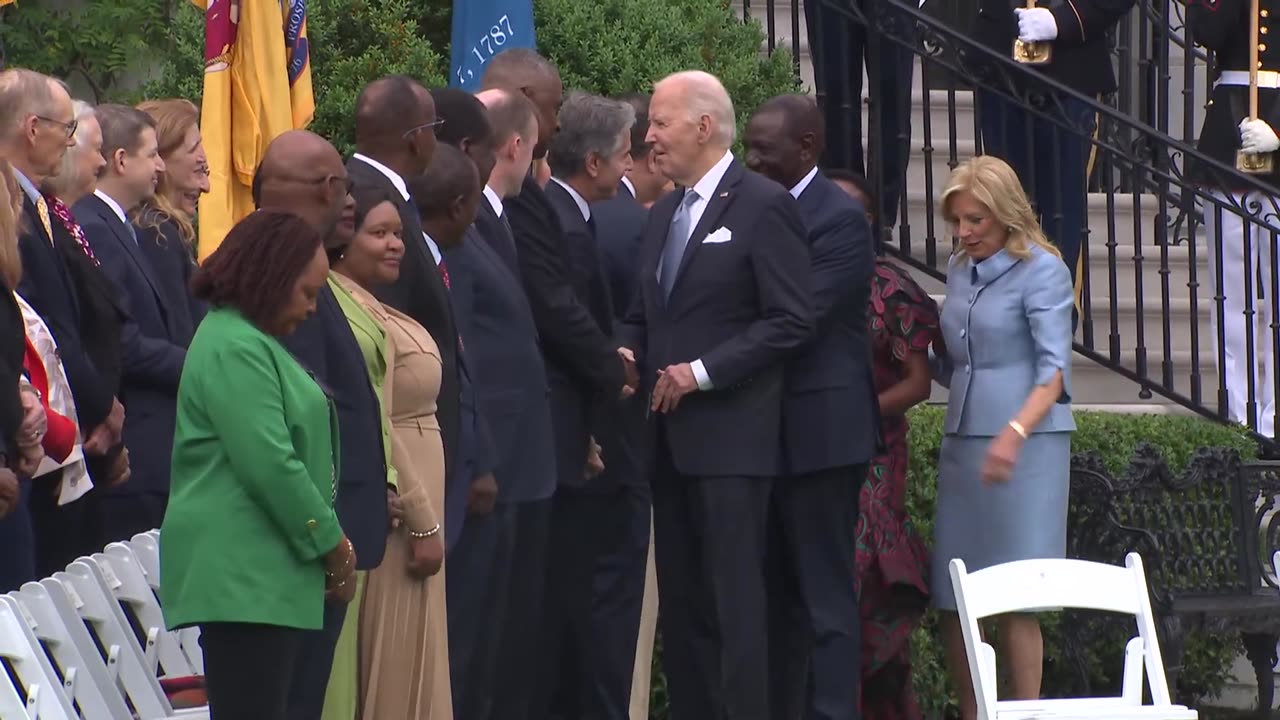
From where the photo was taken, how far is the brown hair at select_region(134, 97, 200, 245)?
26.2 ft

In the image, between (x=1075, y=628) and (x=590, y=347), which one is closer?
(x=590, y=347)

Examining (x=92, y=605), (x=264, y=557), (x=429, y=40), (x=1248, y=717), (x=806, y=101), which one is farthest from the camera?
(x=429, y=40)

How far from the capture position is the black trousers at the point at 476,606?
22.5 feet

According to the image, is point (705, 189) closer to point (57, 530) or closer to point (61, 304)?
point (61, 304)

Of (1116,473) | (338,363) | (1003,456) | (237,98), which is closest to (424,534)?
(338,363)

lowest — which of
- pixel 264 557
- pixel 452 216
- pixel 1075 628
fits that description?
pixel 1075 628

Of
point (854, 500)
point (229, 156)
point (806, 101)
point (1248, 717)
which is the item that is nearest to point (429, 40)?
point (229, 156)

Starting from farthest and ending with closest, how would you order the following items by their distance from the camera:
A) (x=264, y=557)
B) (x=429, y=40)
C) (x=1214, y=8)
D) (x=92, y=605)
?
Answer: (x=1214, y=8)
(x=429, y=40)
(x=92, y=605)
(x=264, y=557)

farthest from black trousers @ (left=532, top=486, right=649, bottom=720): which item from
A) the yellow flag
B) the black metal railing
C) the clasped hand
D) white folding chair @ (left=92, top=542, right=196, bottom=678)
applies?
the black metal railing

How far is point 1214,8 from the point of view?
11414 millimetres

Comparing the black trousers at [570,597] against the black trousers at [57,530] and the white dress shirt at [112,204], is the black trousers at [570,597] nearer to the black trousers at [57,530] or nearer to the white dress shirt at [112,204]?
the black trousers at [57,530]

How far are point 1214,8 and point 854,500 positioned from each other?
4.73 metres

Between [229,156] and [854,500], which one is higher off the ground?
[229,156]

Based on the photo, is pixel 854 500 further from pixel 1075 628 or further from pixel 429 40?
pixel 429 40
